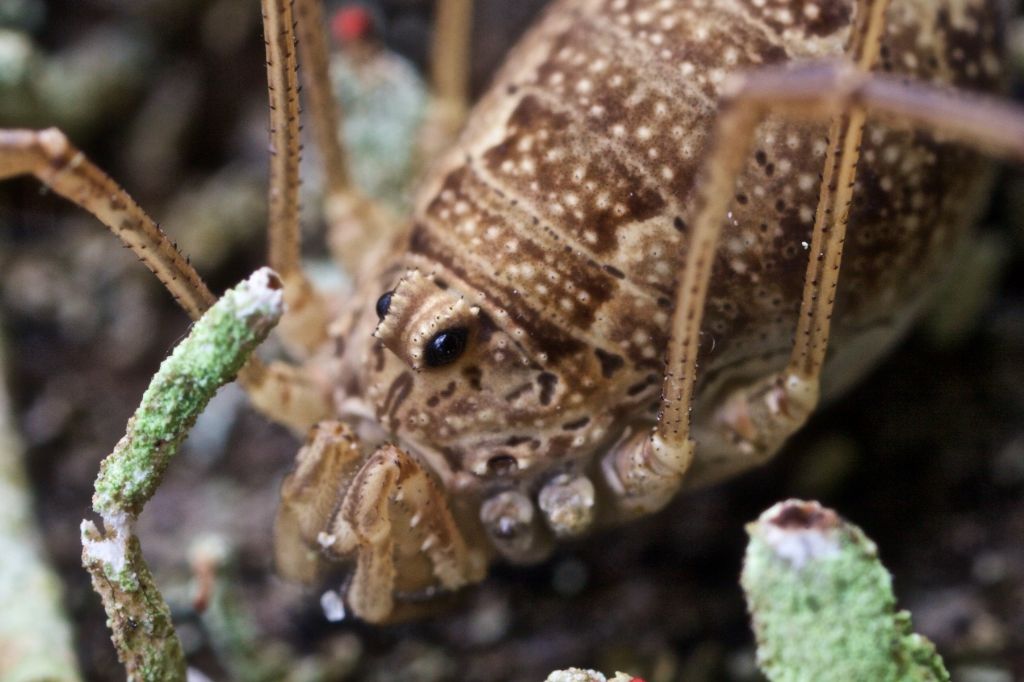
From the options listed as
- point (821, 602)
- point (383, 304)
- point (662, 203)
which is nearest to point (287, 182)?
point (383, 304)

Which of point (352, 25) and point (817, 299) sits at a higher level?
point (352, 25)

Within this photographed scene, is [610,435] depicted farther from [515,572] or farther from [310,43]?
[310,43]

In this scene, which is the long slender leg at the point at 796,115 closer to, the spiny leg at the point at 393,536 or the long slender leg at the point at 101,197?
the spiny leg at the point at 393,536

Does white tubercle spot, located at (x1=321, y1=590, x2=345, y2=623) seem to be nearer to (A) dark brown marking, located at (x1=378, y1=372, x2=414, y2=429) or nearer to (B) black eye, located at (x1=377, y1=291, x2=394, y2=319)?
(A) dark brown marking, located at (x1=378, y1=372, x2=414, y2=429)

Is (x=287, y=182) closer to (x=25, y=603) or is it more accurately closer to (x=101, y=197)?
(x=101, y=197)

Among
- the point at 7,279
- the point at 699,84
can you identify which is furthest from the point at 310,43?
the point at 7,279

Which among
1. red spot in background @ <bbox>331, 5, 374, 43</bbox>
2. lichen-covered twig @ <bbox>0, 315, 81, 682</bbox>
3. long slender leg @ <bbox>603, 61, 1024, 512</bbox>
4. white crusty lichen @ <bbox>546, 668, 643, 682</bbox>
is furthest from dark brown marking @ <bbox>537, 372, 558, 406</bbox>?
red spot in background @ <bbox>331, 5, 374, 43</bbox>
